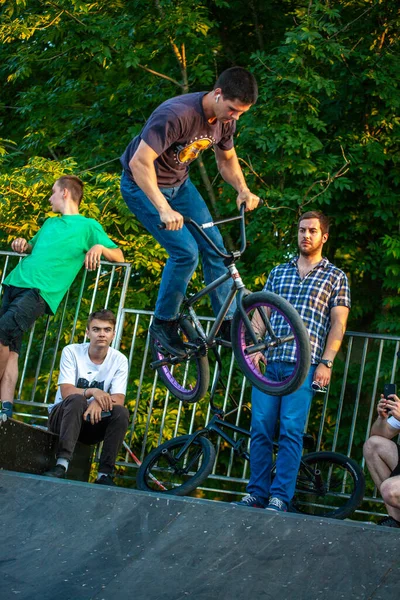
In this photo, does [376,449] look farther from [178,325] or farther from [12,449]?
[12,449]

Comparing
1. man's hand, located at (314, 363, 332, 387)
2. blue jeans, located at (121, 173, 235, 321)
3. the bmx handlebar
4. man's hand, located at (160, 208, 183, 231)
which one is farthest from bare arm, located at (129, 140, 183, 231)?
man's hand, located at (314, 363, 332, 387)

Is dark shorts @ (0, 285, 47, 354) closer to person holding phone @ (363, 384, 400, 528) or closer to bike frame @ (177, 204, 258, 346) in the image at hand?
bike frame @ (177, 204, 258, 346)

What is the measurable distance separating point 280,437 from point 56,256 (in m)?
2.15

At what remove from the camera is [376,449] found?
16.7 ft

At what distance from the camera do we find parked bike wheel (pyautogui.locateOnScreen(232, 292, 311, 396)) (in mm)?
4355

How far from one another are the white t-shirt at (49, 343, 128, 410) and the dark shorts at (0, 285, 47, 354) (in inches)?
13.0

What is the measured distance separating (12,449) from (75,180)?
2243mm

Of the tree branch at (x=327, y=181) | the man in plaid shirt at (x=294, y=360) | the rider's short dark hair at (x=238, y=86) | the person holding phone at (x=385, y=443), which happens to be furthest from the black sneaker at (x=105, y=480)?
the tree branch at (x=327, y=181)

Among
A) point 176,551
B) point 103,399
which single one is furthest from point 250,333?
point 103,399

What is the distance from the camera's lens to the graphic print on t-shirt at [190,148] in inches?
191

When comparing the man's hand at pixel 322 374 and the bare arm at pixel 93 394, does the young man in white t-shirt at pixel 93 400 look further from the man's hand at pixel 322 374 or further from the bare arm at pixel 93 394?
the man's hand at pixel 322 374

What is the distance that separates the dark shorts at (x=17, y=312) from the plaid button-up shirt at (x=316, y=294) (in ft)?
5.48

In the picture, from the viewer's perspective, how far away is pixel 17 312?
5.85 m

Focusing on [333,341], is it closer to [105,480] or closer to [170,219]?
[170,219]
